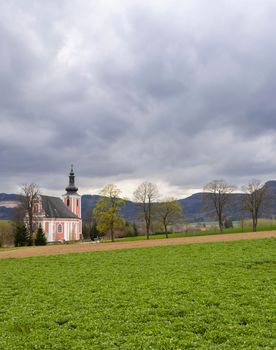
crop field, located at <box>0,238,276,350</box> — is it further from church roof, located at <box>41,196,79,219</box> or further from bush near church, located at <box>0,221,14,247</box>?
church roof, located at <box>41,196,79,219</box>

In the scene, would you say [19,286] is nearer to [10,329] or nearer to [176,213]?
[10,329]

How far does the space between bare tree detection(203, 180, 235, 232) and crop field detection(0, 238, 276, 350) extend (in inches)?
3495

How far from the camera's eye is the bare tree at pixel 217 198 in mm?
114150

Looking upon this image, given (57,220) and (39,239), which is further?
(57,220)

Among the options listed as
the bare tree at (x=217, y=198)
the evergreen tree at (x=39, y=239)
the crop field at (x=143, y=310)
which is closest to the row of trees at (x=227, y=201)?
the bare tree at (x=217, y=198)

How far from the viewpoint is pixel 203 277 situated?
22625 mm

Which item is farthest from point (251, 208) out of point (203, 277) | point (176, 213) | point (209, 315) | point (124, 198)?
point (209, 315)

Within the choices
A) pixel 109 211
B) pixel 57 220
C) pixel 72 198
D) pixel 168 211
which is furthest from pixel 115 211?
pixel 72 198

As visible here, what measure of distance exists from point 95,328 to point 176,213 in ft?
327

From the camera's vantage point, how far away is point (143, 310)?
49.4 ft

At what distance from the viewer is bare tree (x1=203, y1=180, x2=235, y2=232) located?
114150mm

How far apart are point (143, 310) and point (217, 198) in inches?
4089

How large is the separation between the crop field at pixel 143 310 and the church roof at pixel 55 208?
110 metres

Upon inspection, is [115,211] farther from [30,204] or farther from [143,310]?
[143,310]
